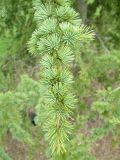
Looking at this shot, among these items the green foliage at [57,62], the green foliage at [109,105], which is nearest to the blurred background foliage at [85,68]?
the green foliage at [109,105]

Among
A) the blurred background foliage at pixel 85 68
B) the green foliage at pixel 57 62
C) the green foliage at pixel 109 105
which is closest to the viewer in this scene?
the green foliage at pixel 57 62

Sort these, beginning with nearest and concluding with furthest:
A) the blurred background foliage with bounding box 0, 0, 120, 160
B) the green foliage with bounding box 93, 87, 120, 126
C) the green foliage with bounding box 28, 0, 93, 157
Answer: the green foliage with bounding box 28, 0, 93, 157, the green foliage with bounding box 93, 87, 120, 126, the blurred background foliage with bounding box 0, 0, 120, 160

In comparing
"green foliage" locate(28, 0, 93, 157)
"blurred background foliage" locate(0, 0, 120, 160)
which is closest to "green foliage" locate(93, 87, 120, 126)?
"blurred background foliage" locate(0, 0, 120, 160)

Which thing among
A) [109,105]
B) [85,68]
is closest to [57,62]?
[109,105]

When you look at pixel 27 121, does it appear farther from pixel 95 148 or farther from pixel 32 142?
pixel 95 148

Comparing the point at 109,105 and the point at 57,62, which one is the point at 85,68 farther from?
the point at 57,62

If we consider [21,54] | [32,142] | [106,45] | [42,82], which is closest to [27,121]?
[32,142]

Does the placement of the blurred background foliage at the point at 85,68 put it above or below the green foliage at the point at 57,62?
below

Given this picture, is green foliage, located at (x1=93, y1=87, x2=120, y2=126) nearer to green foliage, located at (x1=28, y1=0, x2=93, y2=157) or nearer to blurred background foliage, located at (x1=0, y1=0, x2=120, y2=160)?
blurred background foliage, located at (x1=0, y1=0, x2=120, y2=160)

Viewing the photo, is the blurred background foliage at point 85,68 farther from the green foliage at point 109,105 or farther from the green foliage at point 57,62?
the green foliage at point 57,62
